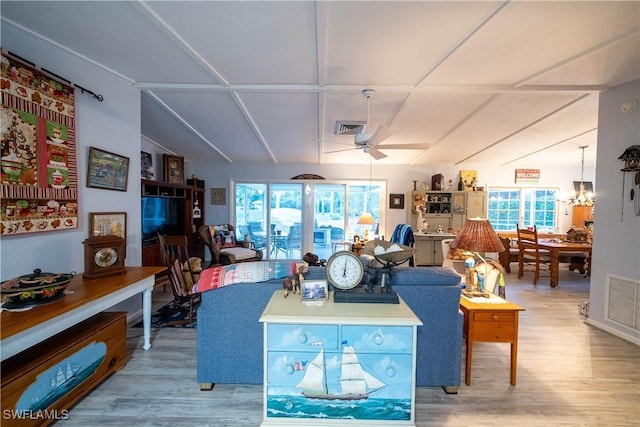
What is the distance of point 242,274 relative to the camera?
1884 mm

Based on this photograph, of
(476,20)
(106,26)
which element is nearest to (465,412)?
(476,20)

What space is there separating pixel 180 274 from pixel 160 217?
82.9 inches

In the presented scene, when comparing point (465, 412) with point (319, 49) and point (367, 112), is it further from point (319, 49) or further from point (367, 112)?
point (367, 112)

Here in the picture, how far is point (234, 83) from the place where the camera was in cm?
279

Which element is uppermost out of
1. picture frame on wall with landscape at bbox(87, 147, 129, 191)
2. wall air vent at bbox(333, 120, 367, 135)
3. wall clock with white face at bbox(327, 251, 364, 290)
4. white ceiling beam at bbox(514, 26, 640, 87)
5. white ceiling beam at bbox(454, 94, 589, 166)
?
white ceiling beam at bbox(514, 26, 640, 87)

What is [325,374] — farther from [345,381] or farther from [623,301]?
[623,301]

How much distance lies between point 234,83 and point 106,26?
1.08 m

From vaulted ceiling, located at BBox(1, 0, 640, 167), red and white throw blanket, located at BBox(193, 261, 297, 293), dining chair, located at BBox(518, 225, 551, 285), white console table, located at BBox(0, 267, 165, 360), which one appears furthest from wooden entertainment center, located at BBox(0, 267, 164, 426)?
dining chair, located at BBox(518, 225, 551, 285)

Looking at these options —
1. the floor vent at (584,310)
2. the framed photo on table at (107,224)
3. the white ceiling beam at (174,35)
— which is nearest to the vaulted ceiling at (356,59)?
the white ceiling beam at (174,35)

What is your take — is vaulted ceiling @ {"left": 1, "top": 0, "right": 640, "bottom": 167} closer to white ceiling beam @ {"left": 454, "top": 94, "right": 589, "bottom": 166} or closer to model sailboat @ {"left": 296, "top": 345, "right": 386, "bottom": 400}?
white ceiling beam @ {"left": 454, "top": 94, "right": 589, "bottom": 166}

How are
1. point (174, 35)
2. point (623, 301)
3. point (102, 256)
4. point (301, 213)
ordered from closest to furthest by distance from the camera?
point (174, 35) < point (102, 256) < point (623, 301) < point (301, 213)

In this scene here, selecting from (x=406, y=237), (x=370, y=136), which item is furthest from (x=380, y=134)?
(x=406, y=237)

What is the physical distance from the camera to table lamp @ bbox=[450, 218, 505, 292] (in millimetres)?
2094

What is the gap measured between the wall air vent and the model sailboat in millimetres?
3025
